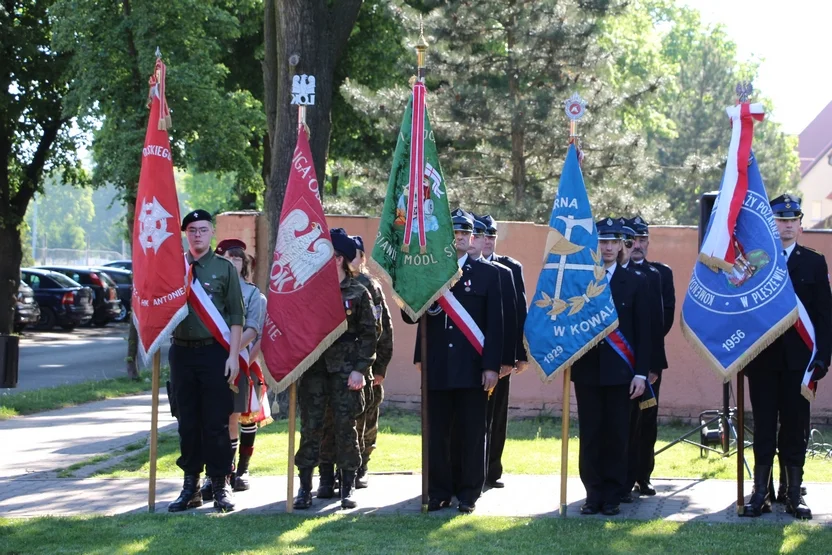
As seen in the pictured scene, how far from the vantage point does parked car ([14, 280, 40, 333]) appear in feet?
96.8

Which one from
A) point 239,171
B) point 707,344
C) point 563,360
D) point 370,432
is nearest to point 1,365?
point 370,432

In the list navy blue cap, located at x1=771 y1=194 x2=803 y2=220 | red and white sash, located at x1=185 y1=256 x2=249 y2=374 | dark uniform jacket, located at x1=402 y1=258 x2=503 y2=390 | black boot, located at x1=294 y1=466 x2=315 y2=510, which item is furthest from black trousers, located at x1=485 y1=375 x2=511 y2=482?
navy blue cap, located at x1=771 y1=194 x2=803 y2=220

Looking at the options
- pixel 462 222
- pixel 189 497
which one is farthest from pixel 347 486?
pixel 462 222

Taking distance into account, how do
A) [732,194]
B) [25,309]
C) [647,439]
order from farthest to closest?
[25,309], [647,439], [732,194]

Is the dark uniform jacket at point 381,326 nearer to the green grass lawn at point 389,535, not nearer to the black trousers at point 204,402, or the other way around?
the black trousers at point 204,402

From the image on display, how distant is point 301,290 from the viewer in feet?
28.0

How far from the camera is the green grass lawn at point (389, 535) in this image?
709cm

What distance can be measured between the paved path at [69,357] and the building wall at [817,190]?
49911mm

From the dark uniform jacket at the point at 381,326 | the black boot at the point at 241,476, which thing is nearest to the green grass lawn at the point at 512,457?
the black boot at the point at 241,476

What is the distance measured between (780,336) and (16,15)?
22947 mm

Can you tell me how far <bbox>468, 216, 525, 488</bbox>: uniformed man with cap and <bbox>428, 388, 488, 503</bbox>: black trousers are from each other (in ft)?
1.27

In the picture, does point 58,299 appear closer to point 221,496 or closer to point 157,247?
point 157,247

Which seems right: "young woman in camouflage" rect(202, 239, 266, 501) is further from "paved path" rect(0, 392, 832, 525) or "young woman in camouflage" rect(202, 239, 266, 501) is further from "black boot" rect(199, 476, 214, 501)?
"paved path" rect(0, 392, 832, 525)

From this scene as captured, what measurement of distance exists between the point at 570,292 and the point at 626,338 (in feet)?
1.74
